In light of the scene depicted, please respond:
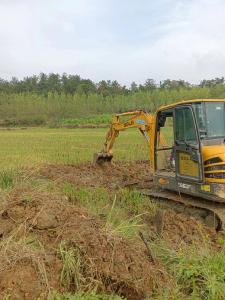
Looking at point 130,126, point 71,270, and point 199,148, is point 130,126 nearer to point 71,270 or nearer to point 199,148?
point 199,148

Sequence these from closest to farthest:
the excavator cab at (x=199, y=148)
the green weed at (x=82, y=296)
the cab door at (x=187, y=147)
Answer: the green weed at (x=82, y=296)
the excavator cab at (x=199, y=148)
the cab door at (x=187, y=147)

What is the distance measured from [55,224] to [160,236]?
7.09 ft

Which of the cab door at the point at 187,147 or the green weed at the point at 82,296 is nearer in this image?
the green weed at the point at 82,296

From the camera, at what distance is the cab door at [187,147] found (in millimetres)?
8383

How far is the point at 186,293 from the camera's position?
512 centimetres

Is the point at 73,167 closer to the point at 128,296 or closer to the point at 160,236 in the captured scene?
the point at 160,236

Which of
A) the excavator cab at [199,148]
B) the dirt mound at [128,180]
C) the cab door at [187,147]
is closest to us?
the dirt mound at [128,180]

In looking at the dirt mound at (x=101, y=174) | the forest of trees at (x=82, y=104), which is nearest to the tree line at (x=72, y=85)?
the forest of trees at (x=82, y=104)

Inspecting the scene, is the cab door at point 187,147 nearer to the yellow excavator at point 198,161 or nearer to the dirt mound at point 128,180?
the yellow excavator at point 198,161

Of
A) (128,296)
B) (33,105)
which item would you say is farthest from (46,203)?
(33,105)

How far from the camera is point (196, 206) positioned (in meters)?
8.71

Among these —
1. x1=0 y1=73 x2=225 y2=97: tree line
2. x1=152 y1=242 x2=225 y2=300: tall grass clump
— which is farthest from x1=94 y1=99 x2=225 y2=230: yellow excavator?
x1=0 y1=73 x2=225 y2=97: tree line

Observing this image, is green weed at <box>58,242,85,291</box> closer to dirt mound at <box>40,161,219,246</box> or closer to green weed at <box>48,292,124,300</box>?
green weed at <box>48,292,124,300</box>

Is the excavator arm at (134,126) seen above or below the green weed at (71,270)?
above
